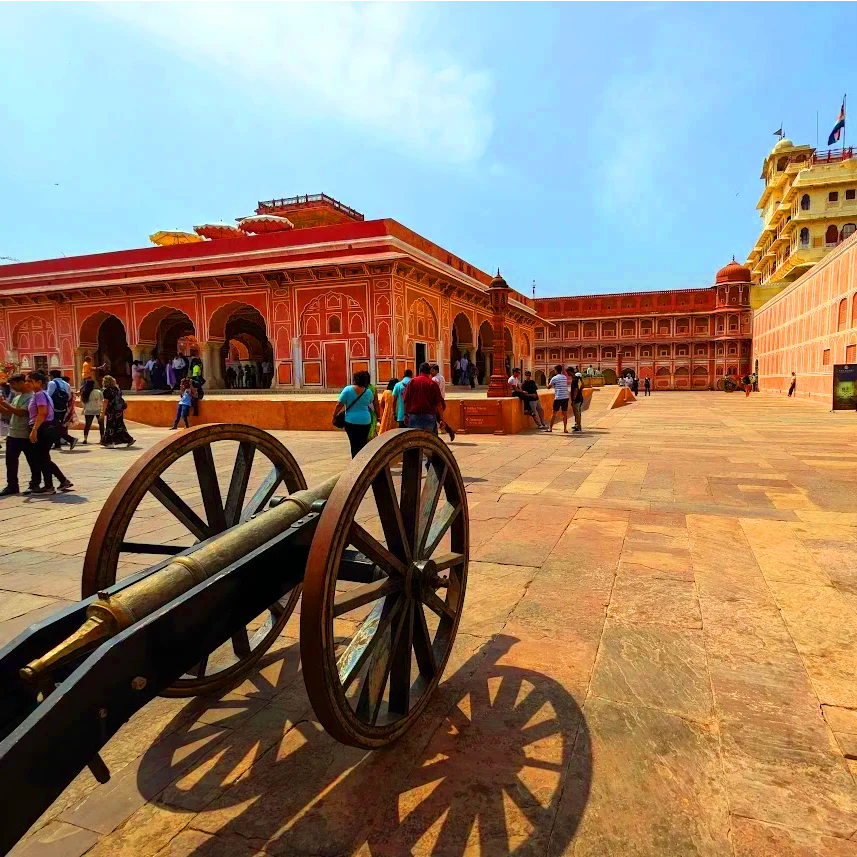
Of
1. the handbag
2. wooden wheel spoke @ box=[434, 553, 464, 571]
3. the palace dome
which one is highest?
the palace dome

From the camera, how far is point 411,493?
81.8 inches

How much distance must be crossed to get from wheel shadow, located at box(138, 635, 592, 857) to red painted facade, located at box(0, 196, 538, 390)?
1776cm

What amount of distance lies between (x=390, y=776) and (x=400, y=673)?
288 millimetres

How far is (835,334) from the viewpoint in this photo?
2056cm

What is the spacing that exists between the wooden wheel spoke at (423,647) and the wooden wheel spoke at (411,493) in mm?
217

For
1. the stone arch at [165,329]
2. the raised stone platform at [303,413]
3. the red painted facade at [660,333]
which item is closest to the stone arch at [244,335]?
the stone arch at [165,329]

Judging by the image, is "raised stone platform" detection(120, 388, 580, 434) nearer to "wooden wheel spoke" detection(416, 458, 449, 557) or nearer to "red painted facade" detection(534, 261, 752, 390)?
"wooden wheel spoke" detection(416, 458, 449, 557)

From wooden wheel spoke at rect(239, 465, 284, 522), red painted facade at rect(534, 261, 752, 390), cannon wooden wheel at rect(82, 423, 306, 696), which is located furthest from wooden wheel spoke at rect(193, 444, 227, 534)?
red painted facade at rect(534, 261, 752, 390)

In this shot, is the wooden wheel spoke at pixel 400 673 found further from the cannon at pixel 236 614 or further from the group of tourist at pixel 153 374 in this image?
the group of tourist at pixel 153 374

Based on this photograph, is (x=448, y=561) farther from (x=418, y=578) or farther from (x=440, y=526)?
(x=418, y=578)

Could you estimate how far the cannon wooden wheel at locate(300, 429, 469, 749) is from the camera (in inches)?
60.1

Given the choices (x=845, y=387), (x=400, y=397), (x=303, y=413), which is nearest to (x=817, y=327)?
(x=845, y=387)

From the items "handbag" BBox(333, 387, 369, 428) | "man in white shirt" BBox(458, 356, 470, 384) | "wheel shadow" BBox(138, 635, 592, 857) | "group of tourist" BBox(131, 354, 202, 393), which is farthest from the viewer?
"man in white shirt" BBox(458, 356, 470, 384)

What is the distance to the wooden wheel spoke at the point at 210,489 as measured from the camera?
7.70 ft
